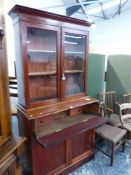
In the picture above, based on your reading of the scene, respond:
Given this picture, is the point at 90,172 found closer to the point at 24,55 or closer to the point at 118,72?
the point at 24,55

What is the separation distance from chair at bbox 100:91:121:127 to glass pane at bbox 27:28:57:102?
125 centimetres

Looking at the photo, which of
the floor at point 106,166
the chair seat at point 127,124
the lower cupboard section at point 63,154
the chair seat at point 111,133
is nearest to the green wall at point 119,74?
the chair seat at point 127,124

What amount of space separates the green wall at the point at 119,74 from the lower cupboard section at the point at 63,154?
1.36 meters

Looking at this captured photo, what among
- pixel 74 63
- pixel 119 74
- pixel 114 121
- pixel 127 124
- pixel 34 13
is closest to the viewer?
pixel 34 13

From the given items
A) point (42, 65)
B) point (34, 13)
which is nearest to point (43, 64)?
point (42, 65)

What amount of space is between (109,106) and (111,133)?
2.84ft

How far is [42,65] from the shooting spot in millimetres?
1962

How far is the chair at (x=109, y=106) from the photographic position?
9.49 feet

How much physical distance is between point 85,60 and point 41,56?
64cm

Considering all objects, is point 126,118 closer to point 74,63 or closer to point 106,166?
point 106,166

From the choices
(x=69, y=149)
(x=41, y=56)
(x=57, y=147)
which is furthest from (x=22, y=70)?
(x=69, y=149)

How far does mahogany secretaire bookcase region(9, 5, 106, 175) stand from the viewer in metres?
1.66

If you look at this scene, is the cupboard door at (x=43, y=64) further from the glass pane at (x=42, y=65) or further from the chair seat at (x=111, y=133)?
the chair seat at (x=111, y=133)

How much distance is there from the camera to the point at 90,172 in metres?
2.19
